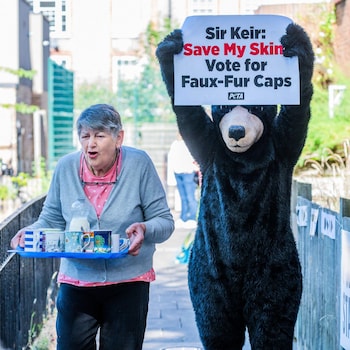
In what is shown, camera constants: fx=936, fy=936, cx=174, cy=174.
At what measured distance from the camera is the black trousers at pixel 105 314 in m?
4.57

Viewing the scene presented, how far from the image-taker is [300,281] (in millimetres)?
4707

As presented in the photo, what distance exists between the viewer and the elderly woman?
454 cm

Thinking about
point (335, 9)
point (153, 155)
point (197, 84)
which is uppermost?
point (335, 9)

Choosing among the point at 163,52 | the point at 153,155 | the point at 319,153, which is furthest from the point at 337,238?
the point at 153,155

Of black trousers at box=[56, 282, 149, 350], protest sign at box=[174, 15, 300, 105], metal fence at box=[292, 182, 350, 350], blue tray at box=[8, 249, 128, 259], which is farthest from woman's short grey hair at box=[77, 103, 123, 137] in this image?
metal fence at box=[292, 182, 350, 350]

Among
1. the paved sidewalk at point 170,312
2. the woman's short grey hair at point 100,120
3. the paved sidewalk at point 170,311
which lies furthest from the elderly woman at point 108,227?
the paved sidewalk at point 170,311

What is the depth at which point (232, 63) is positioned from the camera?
15.4ft

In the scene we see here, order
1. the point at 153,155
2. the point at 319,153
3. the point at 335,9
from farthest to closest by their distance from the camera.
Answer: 1. the point at 153,155
2. the point at 335,9
3. the point at 319,153

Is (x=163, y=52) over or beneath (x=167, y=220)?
over

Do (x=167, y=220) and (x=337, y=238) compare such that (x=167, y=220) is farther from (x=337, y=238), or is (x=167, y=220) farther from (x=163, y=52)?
(x=337, y=238)

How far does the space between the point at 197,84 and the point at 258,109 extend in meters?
0.36

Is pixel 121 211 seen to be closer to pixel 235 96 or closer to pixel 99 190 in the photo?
pixel 99 190

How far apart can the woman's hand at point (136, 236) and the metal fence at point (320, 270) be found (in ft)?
3.97

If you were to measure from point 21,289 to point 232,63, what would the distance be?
8.19 ft
